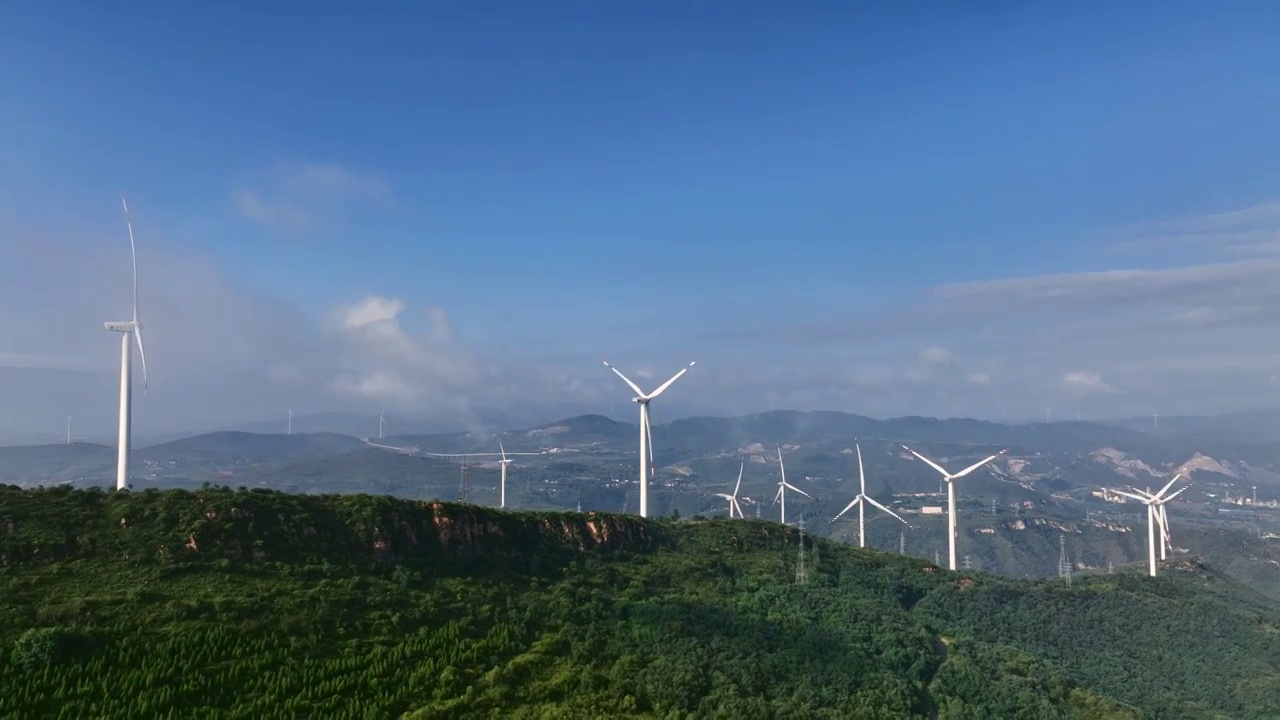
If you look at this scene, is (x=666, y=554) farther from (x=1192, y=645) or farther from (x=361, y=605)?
(x=1192, y=645)

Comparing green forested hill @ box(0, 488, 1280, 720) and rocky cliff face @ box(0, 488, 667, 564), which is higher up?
rocky cliff face @ box(0, 488, 667, 564)

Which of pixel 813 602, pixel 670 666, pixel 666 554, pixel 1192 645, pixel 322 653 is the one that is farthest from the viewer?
pixel 1192 645

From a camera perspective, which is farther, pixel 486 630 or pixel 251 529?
pixel 251 529

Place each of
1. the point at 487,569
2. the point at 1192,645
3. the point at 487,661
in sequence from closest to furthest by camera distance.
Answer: the point at 487,661
the point at 487,569
the point at 1192,645

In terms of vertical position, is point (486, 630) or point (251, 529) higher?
point (251, 529)

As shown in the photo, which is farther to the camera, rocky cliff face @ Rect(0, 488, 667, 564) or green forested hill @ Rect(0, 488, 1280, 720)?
rocky cliff face @ Rect(0, 488, 667, 564)

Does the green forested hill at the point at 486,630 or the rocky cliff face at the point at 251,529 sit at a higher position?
the rocky cliff face at the point at 251,529

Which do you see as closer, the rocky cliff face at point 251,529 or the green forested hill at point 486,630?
the green forested hill at point 486,630

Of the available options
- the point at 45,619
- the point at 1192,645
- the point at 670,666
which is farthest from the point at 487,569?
the point at 1192,645
